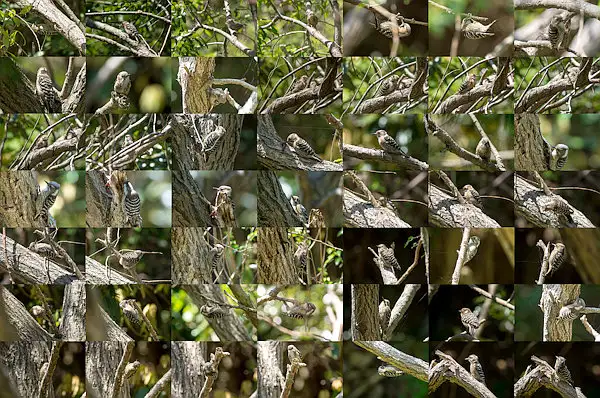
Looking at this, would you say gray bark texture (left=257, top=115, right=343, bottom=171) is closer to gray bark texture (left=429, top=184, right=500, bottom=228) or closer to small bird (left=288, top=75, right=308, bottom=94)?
small bird (left=288, top=75, right=308, bottom=94)

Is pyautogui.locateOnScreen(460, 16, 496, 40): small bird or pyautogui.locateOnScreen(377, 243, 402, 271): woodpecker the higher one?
pyautogui.locateOnScreen(460, 16, 496, 40): small bird

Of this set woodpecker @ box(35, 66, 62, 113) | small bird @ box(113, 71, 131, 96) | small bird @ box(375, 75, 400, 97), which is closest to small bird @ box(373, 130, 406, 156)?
small bird @ box(375, 75, 400, 97)

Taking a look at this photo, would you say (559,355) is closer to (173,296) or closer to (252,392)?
(252,392)

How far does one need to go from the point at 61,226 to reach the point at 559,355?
2305 millimetres

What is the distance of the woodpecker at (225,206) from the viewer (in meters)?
3.05

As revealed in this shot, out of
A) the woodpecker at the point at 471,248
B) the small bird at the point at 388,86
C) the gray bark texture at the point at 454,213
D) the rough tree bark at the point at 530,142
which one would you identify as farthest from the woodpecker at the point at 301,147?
the rough tree bark at the point at 530,142

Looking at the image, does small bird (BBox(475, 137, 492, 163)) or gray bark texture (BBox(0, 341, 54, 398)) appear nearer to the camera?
small bird (BBox(475, 137, 492, 163))

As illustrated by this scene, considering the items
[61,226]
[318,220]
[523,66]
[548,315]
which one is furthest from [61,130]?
[548,315]

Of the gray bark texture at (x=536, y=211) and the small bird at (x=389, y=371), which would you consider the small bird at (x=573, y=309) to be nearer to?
the gray bark texture at (x=536, y=211)

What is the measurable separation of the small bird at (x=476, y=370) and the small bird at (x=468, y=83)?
119cm

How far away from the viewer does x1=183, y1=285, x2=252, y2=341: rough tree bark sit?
10.1 feet

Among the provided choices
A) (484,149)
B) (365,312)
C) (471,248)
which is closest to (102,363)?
(365,312)

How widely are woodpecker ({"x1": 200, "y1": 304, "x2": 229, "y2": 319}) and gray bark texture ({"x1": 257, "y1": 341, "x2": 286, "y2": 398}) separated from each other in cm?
21

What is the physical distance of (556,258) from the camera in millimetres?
3018
